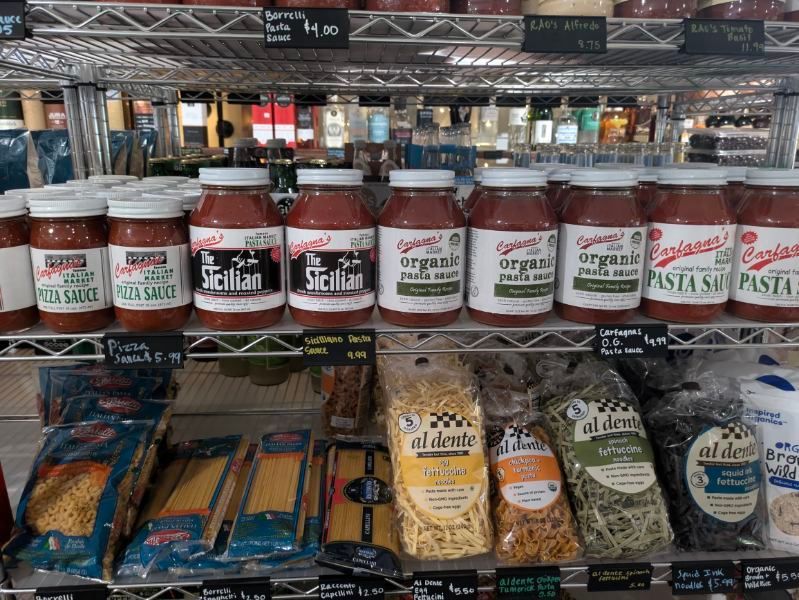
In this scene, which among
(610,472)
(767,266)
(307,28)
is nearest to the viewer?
(307,28)

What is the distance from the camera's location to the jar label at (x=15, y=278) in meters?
0.82

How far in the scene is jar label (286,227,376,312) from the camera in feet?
2.75

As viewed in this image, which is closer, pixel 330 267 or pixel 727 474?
pixel 330 267

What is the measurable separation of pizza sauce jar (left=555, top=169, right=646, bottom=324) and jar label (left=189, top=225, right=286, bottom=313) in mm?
465

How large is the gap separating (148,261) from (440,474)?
1.93ft

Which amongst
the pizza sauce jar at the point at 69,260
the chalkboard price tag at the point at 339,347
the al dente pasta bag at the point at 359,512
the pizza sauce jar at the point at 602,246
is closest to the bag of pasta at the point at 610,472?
the pizza sauce jar at the point at 602,246

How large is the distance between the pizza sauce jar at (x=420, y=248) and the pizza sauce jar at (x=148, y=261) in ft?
1.00

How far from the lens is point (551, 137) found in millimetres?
3211

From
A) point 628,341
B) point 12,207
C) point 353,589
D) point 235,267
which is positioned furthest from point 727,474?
point 12,207

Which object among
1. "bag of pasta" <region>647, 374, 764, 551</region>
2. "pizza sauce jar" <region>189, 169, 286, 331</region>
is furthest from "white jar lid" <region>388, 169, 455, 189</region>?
"bag of pasta" <region>647, 374, 764, 551</region>

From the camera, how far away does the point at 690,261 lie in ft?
2.89

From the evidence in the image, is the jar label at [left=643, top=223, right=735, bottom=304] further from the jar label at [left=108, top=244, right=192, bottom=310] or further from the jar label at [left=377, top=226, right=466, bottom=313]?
the jar label at [left=108, top=244, right=192, bottom=310]

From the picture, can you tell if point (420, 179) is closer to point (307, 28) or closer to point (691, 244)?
point (307, 28)

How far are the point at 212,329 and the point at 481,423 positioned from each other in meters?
0.51
